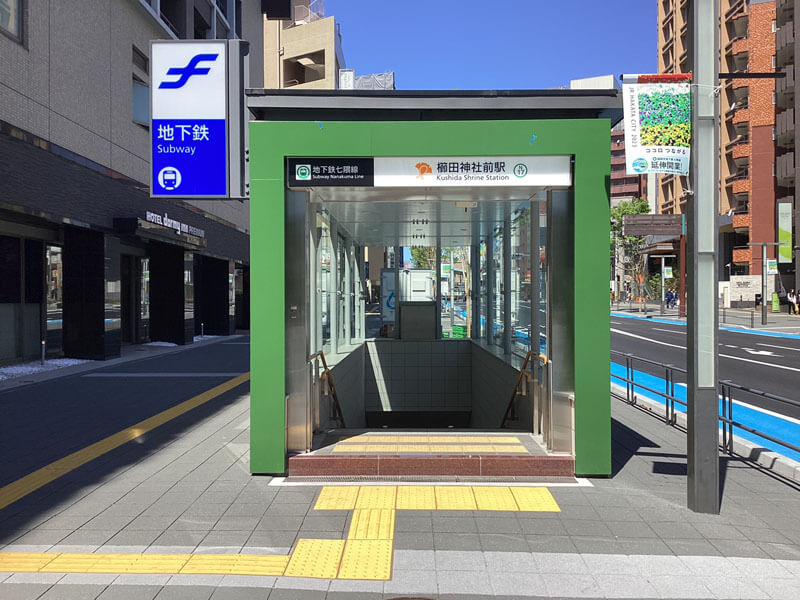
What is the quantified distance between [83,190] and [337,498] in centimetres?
1317

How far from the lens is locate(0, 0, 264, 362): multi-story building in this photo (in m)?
13.0

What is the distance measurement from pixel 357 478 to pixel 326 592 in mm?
2293

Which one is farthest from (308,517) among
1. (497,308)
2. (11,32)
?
(11,32)

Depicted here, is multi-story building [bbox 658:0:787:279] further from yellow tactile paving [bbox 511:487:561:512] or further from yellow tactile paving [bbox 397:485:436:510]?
yellow tactile paving [bbox 397:485:436:510]

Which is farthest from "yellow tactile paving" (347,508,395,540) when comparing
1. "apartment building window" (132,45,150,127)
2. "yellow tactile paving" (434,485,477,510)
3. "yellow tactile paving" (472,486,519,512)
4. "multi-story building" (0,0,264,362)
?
"apartment building window" (132,45,150,127)

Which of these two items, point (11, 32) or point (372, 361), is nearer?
point (11, 32)

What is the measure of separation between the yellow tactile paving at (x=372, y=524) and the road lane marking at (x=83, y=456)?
3088 millimetres

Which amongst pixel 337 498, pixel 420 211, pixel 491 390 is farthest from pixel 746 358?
pixel 337 498

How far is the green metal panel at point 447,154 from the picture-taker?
5902 mm

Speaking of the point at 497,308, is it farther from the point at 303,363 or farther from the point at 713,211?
the point at 713,211

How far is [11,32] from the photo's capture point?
41.1 feet

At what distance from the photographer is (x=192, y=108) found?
310 inches

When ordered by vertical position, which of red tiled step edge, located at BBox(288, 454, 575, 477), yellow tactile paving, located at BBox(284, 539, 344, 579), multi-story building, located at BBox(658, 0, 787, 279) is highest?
multi-story building, located at BBox(658, 0, 787, 279)

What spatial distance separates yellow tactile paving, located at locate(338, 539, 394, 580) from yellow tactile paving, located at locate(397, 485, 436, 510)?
76cm
